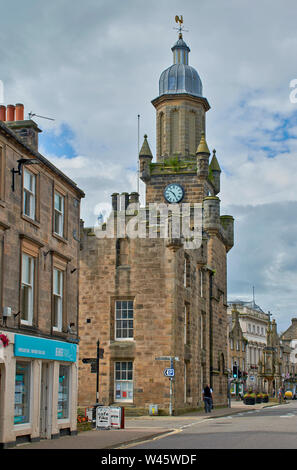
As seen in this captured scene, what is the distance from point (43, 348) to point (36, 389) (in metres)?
1.12

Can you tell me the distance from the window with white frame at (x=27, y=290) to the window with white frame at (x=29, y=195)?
4.18 feet

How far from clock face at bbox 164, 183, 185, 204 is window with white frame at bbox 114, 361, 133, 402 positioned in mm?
17469

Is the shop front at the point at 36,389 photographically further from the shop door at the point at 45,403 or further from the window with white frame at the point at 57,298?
the window with white frame at the point at 57,298

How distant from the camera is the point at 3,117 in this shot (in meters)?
21.2

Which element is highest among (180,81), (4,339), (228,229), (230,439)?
(180,81)

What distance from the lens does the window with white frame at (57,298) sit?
21000 millimetres

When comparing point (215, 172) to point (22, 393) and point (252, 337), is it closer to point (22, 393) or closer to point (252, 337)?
point (22, 393)

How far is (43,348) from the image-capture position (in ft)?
62.3

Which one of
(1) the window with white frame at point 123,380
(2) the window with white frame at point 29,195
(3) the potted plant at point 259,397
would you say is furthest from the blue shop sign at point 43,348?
(3) the potted plant at point 259,397

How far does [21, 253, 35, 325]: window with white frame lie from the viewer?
18.5 meters

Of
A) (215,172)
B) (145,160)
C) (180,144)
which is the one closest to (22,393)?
(145,160)

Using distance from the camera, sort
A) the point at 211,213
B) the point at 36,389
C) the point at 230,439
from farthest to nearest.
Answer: the point at 211,213
the point at 36,389
the point at 230,439
